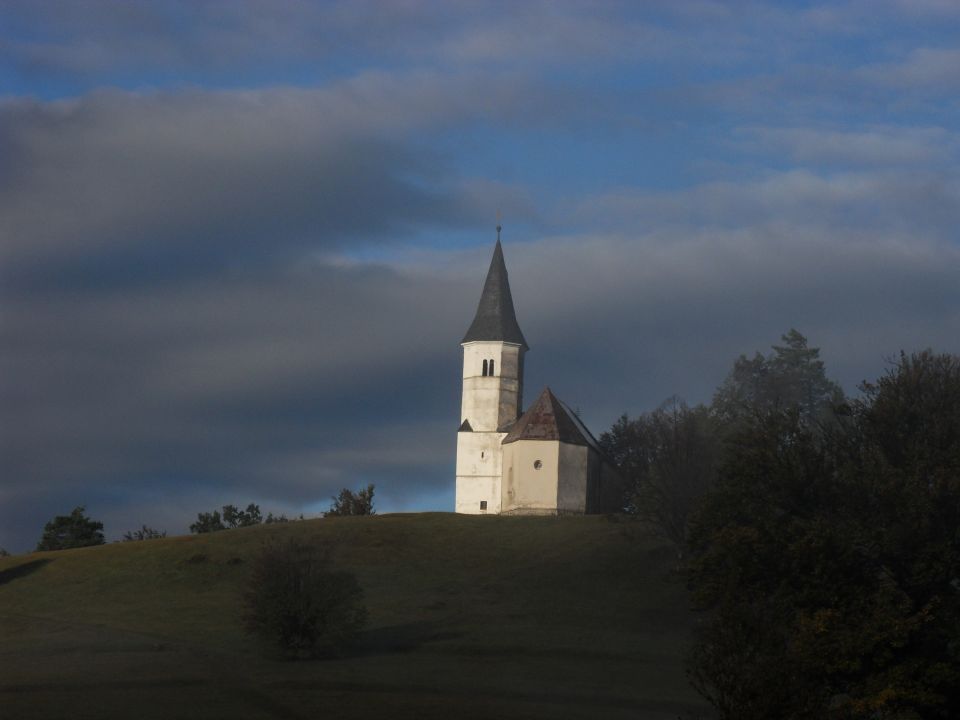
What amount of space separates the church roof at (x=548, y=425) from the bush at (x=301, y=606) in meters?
39.1

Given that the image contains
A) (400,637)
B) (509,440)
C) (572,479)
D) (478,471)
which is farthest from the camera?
(478,471)

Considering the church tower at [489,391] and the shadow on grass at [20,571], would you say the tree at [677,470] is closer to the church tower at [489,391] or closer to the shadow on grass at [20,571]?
the church tower at [489,391]

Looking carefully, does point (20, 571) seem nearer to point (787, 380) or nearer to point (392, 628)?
point (392, 628)

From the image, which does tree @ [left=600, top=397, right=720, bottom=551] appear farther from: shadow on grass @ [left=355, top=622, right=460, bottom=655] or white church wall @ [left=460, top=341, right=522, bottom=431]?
white church wall @ [left=460, top=341, right=522, bottom=431]

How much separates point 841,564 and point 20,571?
159ft

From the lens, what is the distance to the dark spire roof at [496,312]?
341 ft

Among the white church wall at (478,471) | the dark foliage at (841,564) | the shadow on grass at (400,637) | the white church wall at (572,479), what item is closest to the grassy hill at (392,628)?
the shadow on grass at (400,637)

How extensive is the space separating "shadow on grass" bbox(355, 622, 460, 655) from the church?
3559 cm

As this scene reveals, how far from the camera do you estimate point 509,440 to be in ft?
298

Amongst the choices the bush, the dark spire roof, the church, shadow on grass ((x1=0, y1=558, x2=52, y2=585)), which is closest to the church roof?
the church

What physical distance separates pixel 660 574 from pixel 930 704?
29.8 meters

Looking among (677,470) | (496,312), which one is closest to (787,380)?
(496,312)

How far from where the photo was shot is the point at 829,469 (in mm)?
39062

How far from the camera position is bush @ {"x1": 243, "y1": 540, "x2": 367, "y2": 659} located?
47062 millimetres
